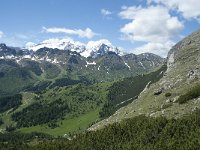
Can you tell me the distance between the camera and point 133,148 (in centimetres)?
15750

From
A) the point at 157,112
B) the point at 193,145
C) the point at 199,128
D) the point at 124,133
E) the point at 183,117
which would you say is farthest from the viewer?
the point at 157,112

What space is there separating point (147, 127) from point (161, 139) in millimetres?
19218

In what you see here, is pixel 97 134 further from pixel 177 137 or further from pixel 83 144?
pixel 177 137

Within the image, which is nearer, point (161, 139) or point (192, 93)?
point (161, 139)

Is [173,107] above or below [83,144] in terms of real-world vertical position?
above

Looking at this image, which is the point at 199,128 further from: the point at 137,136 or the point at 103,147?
the point at 103,147

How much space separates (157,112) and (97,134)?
3462 cm

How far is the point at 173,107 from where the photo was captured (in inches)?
7510

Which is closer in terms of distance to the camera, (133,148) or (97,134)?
(133,148)

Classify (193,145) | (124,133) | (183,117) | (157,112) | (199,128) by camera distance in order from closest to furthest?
1. (193,145)
2. (199,128)
3. (183,117)
4. (124,133)
5. (157,112)

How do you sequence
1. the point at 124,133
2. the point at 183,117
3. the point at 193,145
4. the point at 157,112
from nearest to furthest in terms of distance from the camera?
the point at 193,145, the point at 183,117, the point at 124,133, the point at 157,112

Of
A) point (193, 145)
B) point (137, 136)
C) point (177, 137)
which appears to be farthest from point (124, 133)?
point (193, 145)

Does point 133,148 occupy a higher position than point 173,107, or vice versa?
point 173,107

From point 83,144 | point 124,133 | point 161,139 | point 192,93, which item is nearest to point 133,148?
point 161,139
